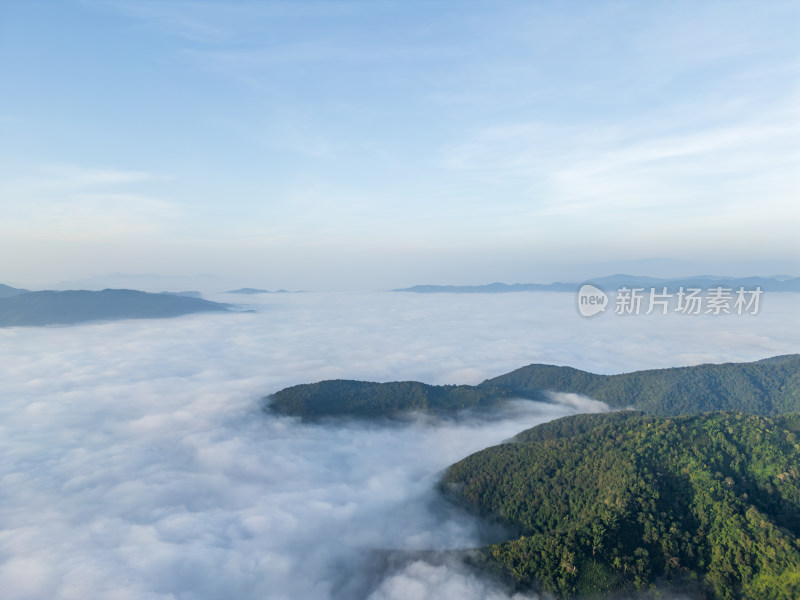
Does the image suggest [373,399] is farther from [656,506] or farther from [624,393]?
[656,506]

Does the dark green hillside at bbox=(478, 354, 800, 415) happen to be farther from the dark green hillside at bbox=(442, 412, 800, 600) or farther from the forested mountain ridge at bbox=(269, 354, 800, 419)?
the dark green hillside at bbox=(442, 412, 800, 600)

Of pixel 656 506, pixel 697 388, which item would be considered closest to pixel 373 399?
pixel 656 506

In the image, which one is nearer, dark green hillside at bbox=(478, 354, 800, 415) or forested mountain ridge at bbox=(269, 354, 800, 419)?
forested mountain ridge at bbox=(269, 354, 800, 419)

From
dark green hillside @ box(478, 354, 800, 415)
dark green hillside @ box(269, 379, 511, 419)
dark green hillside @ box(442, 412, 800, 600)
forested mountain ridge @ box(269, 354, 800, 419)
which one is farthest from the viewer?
dark green hillside @ box(478, 354, 800, 415)

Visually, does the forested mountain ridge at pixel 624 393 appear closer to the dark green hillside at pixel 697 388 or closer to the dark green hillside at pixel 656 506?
the dark green hillside at pixel 697 388

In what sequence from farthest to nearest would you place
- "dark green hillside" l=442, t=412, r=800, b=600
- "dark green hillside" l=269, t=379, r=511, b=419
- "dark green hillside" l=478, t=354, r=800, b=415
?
"dark green hillside" l=478, t=354, r=800, b=415
"dark green hillside" l=269, t=379, r=511, b=419
"dark green hillside" l=442, t=412, r=800, b=600

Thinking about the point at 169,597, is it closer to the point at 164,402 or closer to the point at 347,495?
the point at 347,495

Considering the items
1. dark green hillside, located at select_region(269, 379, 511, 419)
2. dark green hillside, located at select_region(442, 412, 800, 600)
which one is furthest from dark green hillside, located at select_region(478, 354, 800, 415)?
dark green hillside, located at select_region(442, 412, 800, 600)

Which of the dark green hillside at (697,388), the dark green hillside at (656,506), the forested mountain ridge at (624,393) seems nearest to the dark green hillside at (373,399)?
the forested mountain ridge at (624,393)

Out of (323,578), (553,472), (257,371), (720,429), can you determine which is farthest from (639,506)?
(257,371)
